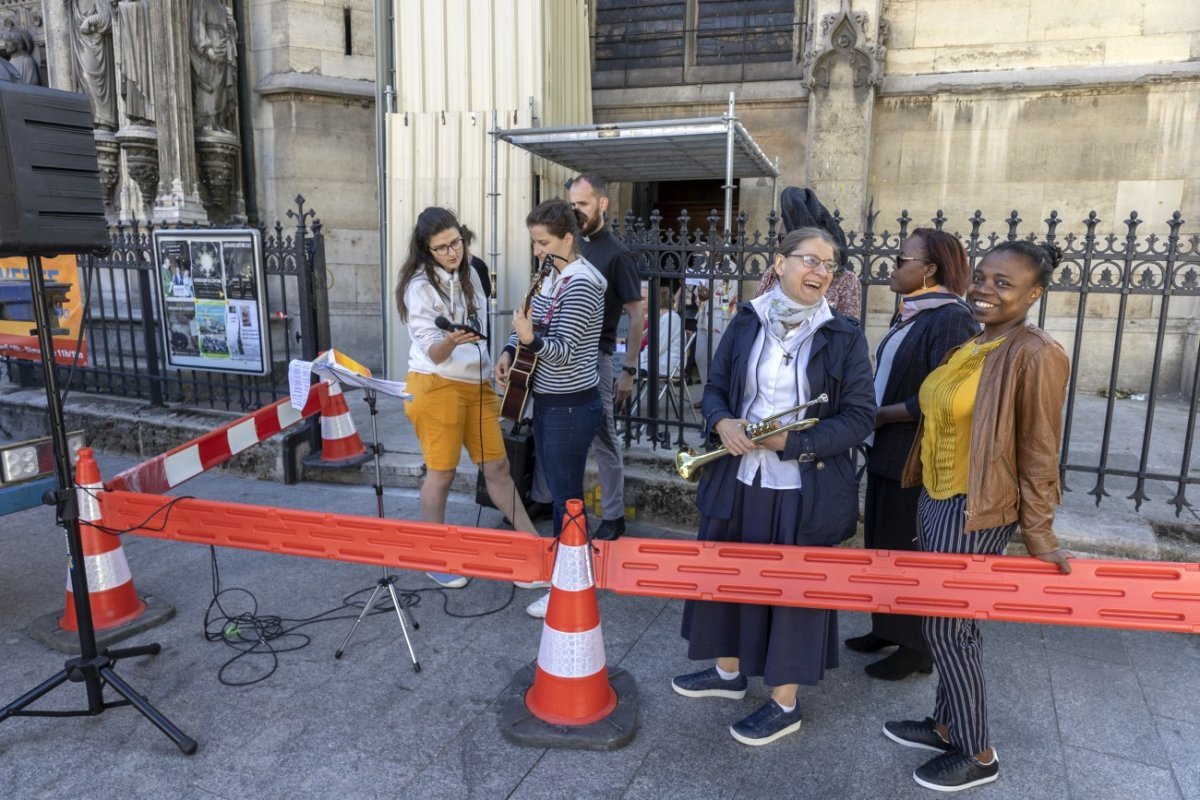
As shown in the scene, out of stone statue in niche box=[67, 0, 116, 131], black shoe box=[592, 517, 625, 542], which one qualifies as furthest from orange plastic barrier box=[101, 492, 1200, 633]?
stone statue in niche box=[67, 0, 116, 131]

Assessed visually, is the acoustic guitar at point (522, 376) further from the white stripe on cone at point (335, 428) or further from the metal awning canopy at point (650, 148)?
the white stripe on cone at point (335, 428)

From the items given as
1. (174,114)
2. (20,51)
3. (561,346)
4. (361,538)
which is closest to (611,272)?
(561,346)

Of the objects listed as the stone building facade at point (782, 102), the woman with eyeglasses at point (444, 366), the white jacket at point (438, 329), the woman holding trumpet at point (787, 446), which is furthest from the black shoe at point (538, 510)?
the stone building facade at point (782, 102)

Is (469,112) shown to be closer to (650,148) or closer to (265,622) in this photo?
(650,148)

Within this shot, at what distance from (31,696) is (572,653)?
2057 mm

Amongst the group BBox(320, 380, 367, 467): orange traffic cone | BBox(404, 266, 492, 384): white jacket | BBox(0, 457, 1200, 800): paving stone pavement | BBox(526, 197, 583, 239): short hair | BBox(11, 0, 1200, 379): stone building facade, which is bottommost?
BBox(0, 457, 1200, 800): paving stone pavement

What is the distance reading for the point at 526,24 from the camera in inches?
264

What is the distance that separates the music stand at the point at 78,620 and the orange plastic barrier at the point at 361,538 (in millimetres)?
432

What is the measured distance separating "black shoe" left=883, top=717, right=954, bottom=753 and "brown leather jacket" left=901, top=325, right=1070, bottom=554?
0.89 metres

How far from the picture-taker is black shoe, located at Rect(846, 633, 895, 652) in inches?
141

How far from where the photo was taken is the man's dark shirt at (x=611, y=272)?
4.20 m

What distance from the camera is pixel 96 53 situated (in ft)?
29.6

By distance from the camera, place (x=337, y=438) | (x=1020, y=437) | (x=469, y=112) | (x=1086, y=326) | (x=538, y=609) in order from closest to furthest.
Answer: (x=1020, y=437)
(x=538, y=609)
(x=337, y=438)
(x=469, y=112)
(x=1086, y=326)

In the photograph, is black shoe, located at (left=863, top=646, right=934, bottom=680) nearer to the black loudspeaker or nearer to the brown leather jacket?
the brown leather jacket
